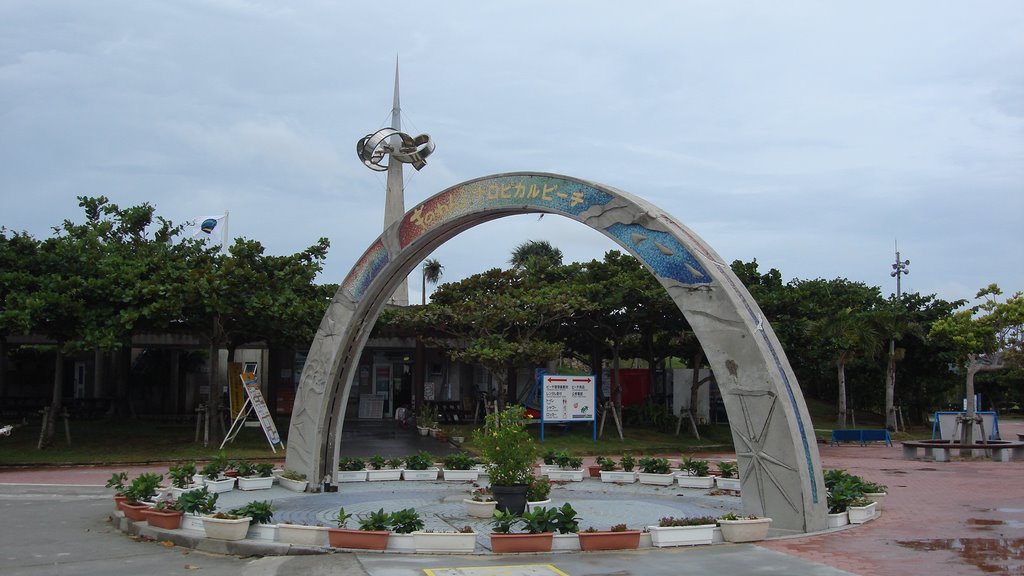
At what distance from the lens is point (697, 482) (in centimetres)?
1664

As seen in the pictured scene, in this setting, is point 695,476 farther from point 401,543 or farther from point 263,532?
point 263,532

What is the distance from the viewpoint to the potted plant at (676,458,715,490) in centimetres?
1659

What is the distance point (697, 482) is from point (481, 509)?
5.58m

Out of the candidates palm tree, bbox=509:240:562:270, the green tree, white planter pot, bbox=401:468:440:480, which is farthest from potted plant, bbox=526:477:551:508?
palm tree, bbox=509:240:562:270

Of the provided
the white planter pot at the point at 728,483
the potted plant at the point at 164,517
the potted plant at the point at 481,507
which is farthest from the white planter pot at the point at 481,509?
the white planter pot at the point at 728,483

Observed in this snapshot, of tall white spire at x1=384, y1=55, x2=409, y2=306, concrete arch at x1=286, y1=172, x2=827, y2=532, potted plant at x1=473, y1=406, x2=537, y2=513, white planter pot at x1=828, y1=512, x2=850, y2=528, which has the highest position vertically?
tall white spire at x1=384, y1=55, x2=409, y2=306

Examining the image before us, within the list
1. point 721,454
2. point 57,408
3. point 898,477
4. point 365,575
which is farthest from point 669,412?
point 365,575

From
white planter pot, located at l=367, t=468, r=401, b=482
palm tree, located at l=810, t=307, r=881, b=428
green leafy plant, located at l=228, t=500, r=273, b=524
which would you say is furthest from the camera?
palm tree, located at l=810, t=307, r=881, b=428

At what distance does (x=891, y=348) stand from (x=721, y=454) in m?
11.4

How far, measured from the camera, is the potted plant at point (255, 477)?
16.0 meters

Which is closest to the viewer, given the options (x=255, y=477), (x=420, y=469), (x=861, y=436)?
(x=255, y=477)

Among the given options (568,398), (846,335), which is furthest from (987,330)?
(568,398)

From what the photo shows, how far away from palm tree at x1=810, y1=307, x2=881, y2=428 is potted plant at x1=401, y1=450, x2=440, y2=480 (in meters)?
16.6

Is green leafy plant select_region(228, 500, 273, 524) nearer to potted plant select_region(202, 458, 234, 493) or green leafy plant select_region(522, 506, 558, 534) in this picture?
green leafy plant select_region(522, 506, 558, 534)
